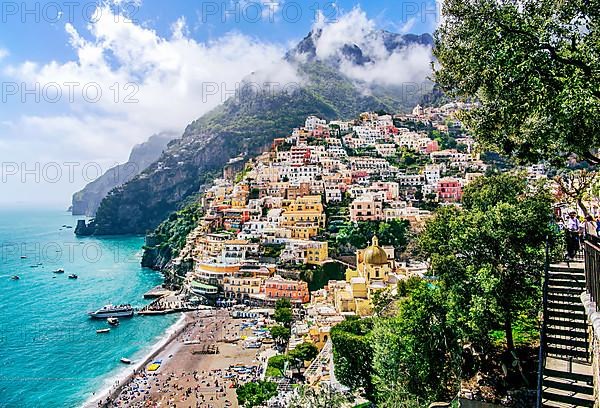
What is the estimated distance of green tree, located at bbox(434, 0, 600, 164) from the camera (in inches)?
205

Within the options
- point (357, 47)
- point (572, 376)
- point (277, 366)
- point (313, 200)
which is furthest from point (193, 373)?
point (357, 47)

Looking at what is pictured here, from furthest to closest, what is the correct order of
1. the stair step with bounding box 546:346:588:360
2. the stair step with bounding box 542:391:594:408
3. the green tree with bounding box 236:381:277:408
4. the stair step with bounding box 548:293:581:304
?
1. the green tree with bounding box 236:381:277:408
2. the stair step with bounding box 548:293:581:304
3. the stair step with bounding box 546:346:588:360
4. the stair step with bounding box 542:391:594:408

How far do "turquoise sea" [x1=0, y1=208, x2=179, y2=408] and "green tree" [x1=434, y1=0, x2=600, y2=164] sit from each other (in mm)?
26720

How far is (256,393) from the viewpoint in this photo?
819 inches

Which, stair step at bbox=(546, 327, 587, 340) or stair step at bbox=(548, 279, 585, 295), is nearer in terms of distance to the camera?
stair step at bbox=(546, 327, 587, 340)

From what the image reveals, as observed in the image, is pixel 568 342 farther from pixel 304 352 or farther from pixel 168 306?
pixel 168 306

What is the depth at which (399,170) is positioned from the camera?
62906 mm

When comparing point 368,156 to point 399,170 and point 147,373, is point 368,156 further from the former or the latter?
point 147,373

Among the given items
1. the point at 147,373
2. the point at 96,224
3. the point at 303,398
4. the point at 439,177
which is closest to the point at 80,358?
the point at 147,373

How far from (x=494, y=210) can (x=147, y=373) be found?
25740mm

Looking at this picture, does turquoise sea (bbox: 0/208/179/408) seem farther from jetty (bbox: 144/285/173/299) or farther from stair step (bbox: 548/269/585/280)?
stair step (bbox: 548/269/585/280)

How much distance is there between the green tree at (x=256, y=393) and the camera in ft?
65.1

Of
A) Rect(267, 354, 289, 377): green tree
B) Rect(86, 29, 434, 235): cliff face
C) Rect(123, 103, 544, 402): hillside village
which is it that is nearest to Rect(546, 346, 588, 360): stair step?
Rect(123, 103, 544, 402): hillside village

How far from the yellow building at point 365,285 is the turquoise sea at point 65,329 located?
49.5 ft
